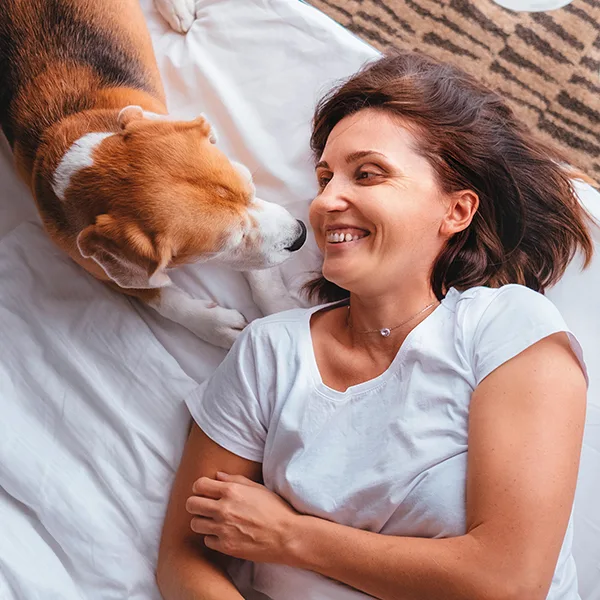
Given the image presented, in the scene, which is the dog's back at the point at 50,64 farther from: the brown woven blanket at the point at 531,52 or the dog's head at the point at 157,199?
the brown woven blanket at the point at 531,52

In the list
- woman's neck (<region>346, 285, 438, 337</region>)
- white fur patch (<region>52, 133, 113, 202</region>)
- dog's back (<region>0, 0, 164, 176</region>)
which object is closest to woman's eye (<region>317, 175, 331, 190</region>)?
woman's neck (<region>346, 285, 438, 337</region>)

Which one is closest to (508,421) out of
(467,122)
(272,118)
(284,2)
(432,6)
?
(467,122)

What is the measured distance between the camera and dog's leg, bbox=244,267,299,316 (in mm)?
1958

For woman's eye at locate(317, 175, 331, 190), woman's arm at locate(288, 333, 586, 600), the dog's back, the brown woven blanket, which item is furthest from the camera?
the brown woven blanket

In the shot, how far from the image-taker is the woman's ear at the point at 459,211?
1.58m

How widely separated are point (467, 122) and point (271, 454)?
93 cm

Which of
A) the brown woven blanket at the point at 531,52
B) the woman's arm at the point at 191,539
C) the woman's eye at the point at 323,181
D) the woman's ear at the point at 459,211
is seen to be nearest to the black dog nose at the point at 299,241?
the woman's eye at the point at 323,181

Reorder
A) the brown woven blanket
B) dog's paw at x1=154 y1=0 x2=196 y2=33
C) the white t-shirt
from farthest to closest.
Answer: the brown woven blanket → dog's paw at x1=154 y1=0 x2=196 y2=33 → the white t-shirt

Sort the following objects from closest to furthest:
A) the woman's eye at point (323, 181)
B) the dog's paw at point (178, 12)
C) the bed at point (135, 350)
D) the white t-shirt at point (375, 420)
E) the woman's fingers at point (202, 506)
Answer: the white t-shirt at point (375, 420) < the woman's fingers at point (202, 506) < the woman's eye at point (323, 181) < the bed at point (135, 350) < the dog's paw at point (178, 12)

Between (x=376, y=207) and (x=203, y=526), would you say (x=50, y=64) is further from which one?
(x=203, y=526)

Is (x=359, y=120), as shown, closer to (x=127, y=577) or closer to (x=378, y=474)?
(x=378, y=474)

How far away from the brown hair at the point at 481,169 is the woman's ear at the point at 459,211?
0.03 metres

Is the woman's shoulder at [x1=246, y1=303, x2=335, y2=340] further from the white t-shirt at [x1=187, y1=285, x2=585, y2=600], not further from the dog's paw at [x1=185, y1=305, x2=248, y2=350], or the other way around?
the dog's paw at [x1=185, y1=305, x2=248, y2=350]

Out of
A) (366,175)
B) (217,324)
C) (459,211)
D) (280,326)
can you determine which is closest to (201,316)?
(217,324)
